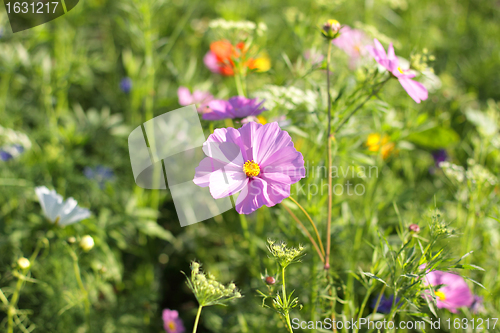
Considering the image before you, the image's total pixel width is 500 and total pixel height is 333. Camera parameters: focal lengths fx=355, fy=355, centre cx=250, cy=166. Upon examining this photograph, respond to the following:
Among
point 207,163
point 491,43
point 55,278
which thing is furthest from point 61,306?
point 491,43

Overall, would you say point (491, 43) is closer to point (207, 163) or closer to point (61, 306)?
point (207, 163)

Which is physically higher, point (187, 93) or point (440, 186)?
point (187, 93)

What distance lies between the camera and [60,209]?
1.03 metres

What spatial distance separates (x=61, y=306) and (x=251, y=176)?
0.95 metres

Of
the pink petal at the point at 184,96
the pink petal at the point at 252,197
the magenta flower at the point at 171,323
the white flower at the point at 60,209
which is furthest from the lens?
the pink petal at the point at 184,96

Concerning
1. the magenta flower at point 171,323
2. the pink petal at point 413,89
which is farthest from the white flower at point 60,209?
the pink petal at point 413,89

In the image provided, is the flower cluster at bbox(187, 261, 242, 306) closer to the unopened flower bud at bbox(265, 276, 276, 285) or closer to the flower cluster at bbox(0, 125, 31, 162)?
the unopened flower bud at bbox(265, 276, 276, 285)

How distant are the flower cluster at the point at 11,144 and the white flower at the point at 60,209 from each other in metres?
0.46

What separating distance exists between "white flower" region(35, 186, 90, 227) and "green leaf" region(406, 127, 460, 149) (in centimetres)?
143

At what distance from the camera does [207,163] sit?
0.74 metres

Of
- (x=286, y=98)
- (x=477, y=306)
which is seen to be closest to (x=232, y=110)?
(x=286, y=98)

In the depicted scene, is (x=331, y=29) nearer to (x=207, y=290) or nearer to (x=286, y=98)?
(x=286, y=98)

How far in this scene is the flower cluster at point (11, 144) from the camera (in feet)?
4.44

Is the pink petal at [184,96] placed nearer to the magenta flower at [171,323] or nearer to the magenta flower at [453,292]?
the magenta flower at [171,323]
